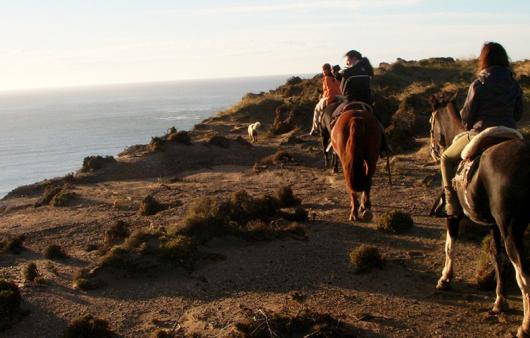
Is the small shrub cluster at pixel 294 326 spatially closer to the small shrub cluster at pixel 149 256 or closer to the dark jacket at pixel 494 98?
the small shrub cluster at pixel 149 256

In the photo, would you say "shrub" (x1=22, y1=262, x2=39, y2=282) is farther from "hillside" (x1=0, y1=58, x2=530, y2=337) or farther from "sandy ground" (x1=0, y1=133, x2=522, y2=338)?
"sandy ground" (x1=0, y1=133, x2=522, y2=338)

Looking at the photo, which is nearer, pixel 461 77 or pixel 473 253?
pixel 473 253

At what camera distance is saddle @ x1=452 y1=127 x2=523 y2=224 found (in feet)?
23.2

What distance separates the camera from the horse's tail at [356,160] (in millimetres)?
11398

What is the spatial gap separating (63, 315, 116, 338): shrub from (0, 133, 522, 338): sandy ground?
0.29 m

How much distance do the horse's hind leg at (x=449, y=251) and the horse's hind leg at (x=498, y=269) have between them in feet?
2.38

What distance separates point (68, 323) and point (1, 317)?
1.09m

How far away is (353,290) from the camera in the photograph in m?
8.91

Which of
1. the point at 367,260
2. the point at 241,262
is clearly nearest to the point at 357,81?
the point at 367,260

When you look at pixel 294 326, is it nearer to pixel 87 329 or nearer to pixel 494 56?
pixel 87 329

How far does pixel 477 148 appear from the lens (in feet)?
23.5

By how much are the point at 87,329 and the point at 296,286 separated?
130 inches

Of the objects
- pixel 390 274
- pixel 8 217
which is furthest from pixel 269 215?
pixel 8 217

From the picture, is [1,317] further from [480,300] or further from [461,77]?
[461,77]
